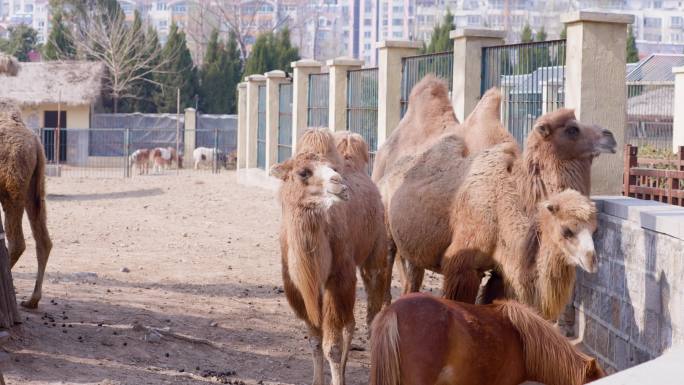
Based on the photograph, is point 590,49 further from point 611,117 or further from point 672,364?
point 672,364

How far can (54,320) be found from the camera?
794cm

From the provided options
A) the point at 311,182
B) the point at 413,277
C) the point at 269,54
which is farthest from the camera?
the point at 269,54

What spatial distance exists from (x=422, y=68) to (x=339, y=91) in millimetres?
4360

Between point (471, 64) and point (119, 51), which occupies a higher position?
point (119, 51)

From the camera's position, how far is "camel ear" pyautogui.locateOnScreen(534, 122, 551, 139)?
21.7 ft

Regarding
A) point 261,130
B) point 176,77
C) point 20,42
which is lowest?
point 261,130

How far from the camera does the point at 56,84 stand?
40.6 metres

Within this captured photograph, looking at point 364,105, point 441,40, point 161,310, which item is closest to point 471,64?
point 161,310

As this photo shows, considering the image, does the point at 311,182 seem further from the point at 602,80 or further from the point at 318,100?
the point at 318,100

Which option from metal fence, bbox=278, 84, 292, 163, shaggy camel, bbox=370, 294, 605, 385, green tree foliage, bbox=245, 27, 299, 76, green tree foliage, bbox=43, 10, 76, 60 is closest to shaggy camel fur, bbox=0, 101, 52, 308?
shaggy camel, bbox=370, 294, 605, 385

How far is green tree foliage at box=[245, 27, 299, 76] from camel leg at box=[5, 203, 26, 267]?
123 feet

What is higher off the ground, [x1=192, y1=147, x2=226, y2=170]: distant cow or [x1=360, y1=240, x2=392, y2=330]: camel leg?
[x1=192, y1=147, x2=226, y2=170]: distant cow

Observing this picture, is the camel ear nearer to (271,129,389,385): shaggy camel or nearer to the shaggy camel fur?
(271,129,389,385): shaggy camel

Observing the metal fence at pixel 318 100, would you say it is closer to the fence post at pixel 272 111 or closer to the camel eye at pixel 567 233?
the fence post at pixel 272 111
